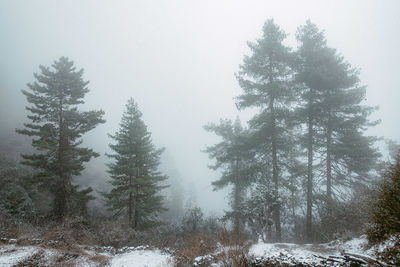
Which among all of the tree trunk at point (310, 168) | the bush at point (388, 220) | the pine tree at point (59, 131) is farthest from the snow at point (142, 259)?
the tree trunk at point (310, 168)

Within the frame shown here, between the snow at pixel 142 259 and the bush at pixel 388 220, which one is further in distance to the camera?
the snow at pixel 142 259

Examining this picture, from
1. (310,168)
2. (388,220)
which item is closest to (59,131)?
(388,220)

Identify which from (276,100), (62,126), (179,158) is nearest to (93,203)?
(62,126)

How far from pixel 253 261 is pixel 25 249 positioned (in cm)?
779

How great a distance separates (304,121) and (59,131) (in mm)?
16161

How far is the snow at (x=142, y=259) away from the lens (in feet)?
22.0

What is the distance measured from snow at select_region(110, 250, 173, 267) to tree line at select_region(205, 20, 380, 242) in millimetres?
5515

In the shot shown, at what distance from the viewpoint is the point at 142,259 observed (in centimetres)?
732

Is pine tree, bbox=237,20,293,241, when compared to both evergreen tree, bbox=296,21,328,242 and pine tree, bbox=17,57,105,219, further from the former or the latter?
pine tree, bbox=17,57,105,219

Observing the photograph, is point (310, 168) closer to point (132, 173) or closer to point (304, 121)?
point (304, 121)

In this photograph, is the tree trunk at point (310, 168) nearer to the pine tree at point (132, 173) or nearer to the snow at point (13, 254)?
the pine tree at point (132, 173)

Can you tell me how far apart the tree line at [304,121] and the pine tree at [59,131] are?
10.6 m

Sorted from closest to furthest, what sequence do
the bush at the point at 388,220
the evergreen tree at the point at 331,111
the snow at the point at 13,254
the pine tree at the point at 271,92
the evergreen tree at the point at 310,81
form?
1. the bush at the point at 388,220
2. the snow at the point at 13,254
3. the evergreen tree at the point at 331,111
4. the evergreen tree at the point at 310,81
5. the pine tree at the point at 271,92

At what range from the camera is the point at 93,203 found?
83.7 feet
